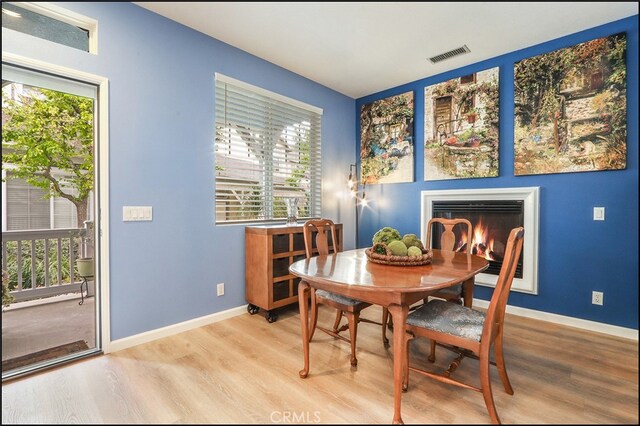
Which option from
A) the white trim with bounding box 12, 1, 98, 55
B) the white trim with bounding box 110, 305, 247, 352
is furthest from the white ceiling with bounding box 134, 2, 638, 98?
the white trim with bounding box 110, 305, 247, 352

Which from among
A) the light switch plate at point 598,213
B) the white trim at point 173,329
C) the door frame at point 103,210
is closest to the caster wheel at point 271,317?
the white trim at point 173,329

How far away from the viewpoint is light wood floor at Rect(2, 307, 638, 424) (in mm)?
1209

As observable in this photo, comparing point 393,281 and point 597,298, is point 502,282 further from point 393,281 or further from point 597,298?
point 597,298

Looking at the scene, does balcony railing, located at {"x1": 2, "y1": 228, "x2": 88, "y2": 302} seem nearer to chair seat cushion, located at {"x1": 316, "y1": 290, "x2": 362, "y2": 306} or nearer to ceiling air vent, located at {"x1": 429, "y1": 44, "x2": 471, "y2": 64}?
chair seat cushion, located at {"x1": 316, "y1": 290, "x2": 362, "y2": 306}

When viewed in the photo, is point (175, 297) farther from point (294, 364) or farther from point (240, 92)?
point (240, 92)

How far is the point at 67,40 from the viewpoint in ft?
6.46

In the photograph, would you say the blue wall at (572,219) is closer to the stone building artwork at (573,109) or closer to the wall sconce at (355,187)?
the stone building artwork at (573,109)

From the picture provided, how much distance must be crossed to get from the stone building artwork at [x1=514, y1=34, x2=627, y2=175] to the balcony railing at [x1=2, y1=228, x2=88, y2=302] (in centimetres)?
515

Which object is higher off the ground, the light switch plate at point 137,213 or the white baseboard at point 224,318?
the light switch plate at point 137,213

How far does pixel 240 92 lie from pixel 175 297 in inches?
79.2

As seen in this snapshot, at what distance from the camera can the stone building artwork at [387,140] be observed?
3729mm

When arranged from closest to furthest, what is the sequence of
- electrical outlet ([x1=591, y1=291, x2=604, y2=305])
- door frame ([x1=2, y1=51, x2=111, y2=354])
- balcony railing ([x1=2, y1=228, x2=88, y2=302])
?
door frame ([x1=2, y1=51, x2=111, y2=354])
electrical outlet ([x1=591, y1=291, x2=604, y2=305])
balcony railing ([x1=2, y1=228, x2=88, y2=302])

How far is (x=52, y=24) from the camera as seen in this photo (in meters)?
1.90

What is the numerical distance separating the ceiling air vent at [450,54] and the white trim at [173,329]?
3175 mm
